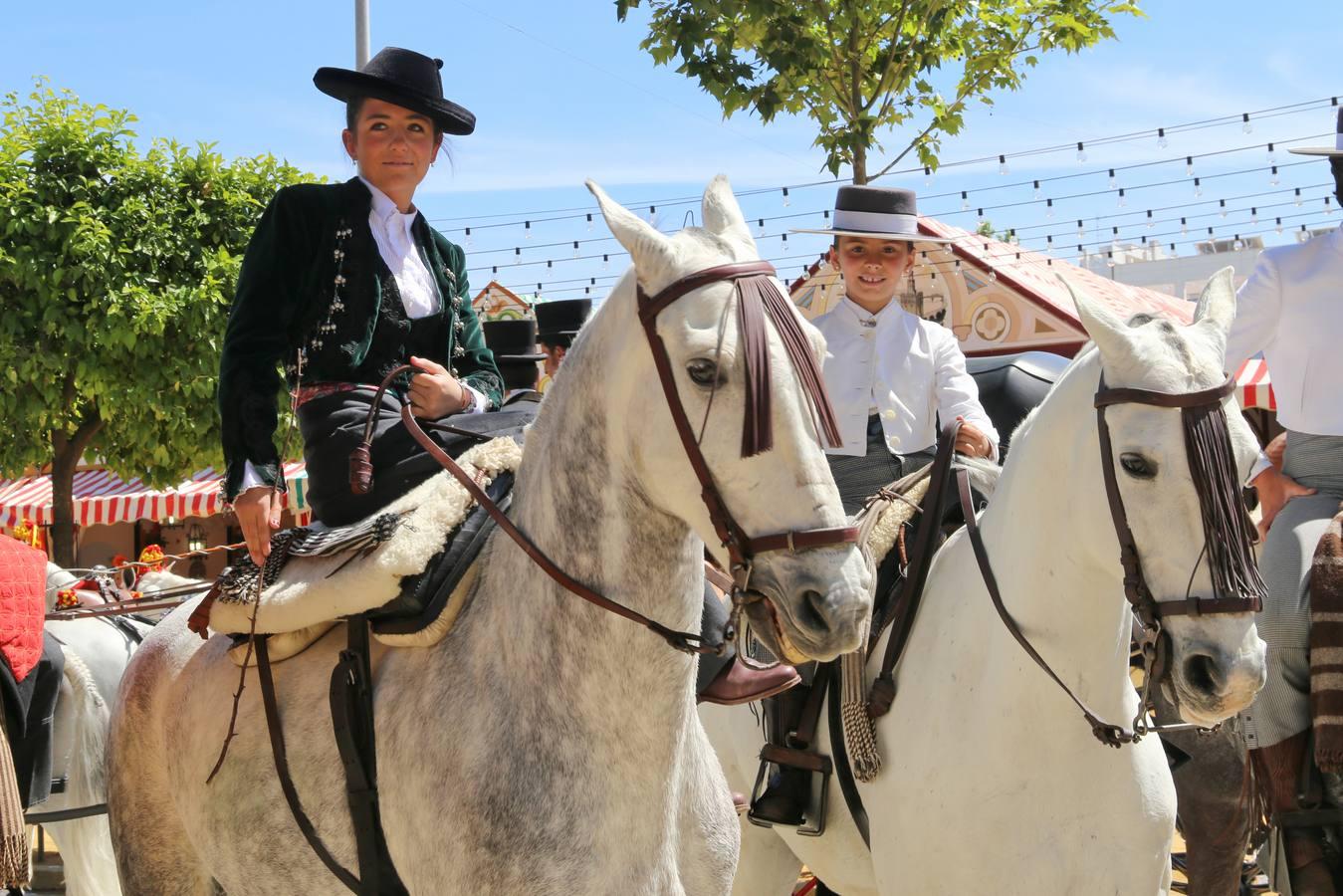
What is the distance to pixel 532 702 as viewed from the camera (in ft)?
8.53

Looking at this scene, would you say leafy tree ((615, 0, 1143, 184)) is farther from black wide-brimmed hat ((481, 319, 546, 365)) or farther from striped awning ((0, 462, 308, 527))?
striped awning ((0, 462, 308, 527))

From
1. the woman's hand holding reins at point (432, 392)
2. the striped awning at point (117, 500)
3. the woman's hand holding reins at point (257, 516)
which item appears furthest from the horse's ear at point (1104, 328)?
the striped awning at point (117, 500)

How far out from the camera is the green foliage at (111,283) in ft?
42.7

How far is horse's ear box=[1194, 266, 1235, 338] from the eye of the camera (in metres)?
3.43

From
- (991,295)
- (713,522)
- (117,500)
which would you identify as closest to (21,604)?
(713,522)

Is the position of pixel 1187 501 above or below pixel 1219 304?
below

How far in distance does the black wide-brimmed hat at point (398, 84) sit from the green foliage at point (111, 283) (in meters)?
10.5

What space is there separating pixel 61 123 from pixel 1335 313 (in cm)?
1291

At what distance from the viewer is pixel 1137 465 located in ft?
10.2

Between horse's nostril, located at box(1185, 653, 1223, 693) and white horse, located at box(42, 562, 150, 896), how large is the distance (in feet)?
18.1

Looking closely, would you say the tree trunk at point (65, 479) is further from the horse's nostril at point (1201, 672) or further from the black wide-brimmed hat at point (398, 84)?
the horse's nostril at point (1201, 672)

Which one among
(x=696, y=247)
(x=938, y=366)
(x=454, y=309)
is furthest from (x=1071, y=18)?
(x=696, y=247)

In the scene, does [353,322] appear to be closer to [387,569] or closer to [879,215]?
[387,569]

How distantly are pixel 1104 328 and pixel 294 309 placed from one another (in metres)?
2.05
